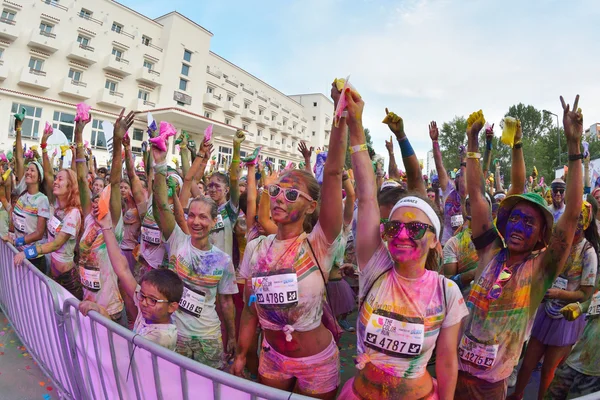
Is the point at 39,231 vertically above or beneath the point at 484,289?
beneath

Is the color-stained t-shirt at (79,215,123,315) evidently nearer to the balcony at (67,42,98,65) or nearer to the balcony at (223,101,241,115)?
the balcony at (67,42,98,65)

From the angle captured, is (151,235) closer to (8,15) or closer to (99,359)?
(99,359)

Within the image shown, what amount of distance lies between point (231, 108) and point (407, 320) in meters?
42.1

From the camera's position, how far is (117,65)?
2961 cm

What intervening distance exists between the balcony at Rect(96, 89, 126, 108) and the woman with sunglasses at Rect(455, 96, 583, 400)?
106 ft

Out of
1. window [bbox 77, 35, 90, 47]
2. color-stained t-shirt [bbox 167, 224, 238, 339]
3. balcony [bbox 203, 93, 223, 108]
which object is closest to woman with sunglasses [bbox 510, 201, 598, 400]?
color-stained t-shirt [bbox 167, 224, 238, 339]

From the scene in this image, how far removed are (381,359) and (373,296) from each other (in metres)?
0.27

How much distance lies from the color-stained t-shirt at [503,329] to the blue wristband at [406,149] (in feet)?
3.04

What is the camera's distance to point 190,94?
36000 millimetres

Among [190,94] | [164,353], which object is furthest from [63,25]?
[164,353]

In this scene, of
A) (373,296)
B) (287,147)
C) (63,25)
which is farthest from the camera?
(287,147)

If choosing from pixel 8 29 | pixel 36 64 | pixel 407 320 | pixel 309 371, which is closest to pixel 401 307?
pixel 407 320

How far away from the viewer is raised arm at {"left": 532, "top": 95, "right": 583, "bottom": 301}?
1.87 metres

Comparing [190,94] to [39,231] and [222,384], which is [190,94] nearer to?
[39,231]
